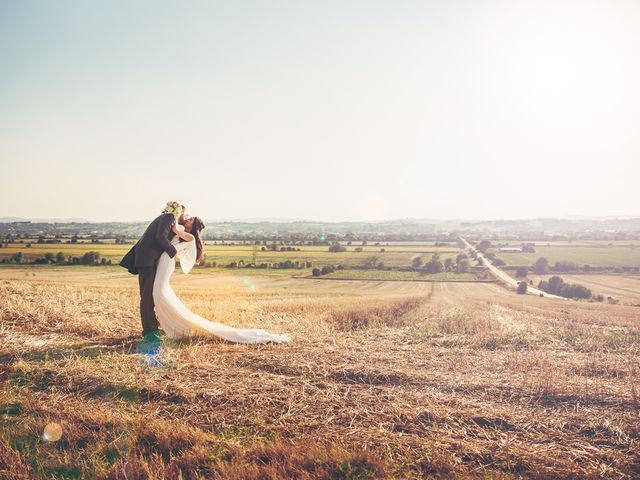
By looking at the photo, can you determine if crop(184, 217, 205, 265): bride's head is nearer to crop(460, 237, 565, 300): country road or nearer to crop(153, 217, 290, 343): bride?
crop(153, 217, 290, 343): bride

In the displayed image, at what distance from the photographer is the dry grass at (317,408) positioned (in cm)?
449

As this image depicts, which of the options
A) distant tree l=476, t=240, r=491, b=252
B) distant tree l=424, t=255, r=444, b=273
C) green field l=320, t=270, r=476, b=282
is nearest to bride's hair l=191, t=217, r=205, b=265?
green field l=320, t=270, r=476, b=282

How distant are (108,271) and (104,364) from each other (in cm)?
5188

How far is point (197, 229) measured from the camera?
10.5 meters

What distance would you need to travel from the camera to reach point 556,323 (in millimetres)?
14500

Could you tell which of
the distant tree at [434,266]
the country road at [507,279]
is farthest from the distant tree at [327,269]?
the country road at [507,279]

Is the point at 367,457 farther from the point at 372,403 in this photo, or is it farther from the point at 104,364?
the point at 104,364

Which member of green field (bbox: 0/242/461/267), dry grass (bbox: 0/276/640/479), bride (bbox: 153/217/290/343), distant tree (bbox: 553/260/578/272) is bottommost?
distant tree (bbox: 553/260/578/272)

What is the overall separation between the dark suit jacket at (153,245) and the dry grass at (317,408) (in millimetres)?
1698

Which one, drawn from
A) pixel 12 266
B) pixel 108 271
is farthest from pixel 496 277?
pixel 12 266

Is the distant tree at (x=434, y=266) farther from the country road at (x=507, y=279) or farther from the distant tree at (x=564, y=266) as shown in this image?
the distant tree at (x=564, y=266)

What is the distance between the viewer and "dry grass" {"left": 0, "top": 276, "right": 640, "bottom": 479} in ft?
14.7

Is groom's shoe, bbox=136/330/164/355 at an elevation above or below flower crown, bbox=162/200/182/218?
below

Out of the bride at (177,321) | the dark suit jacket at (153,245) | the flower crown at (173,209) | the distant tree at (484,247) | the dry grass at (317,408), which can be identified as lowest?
the distant tree at (484,247)
